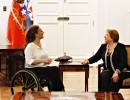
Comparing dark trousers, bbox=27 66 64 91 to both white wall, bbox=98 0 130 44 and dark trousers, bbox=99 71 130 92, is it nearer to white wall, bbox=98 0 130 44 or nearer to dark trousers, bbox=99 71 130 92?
dark trousers, bbox=99 71 130 92

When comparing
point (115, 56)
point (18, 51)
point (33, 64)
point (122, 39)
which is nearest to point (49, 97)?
point (33, 64)

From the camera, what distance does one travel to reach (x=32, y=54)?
4496mm

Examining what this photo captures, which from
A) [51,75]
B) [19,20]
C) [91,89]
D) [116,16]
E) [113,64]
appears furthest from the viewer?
[116,16]

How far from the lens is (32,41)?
4590mm

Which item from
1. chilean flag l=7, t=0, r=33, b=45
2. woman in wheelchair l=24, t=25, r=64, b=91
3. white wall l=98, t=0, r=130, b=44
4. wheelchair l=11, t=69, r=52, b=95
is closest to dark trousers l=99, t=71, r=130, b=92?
woman in wheelchair l=24, t=25, r=64, b=91

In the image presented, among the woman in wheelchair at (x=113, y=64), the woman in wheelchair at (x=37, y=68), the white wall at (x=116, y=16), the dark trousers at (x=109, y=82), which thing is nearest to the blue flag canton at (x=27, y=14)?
the white wall at (x=116, y=16)

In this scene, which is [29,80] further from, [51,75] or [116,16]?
[116,16]

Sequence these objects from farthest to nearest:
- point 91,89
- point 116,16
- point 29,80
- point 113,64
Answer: point 116,16
point 91,89
point 113,64
point 29,80

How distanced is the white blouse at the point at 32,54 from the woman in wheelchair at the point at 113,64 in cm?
77

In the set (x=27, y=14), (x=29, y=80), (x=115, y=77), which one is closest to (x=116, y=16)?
(x=27, y=14)

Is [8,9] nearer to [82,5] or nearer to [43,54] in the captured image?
[82,5]

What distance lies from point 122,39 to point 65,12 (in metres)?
1.42

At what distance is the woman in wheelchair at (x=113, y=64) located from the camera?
451cm

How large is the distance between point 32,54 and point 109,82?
1.01m
